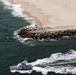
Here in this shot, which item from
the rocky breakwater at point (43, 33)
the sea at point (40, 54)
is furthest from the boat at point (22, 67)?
the rocky breakwater at point (43, 33)

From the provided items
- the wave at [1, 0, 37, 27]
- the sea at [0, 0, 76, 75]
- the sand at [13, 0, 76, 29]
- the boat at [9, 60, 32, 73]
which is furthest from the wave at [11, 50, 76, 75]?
the wave at [1, 0, 37, 27]

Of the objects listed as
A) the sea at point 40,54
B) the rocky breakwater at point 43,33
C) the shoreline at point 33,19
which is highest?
the shoreline at point 33,19

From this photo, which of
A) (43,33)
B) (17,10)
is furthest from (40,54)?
(17,10)

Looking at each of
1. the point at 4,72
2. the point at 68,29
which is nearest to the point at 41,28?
the point at 68,29

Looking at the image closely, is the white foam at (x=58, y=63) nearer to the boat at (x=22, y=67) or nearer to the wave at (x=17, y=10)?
the boat at (x=22, y=67)

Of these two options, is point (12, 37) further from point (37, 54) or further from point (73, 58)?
point (73, 58)

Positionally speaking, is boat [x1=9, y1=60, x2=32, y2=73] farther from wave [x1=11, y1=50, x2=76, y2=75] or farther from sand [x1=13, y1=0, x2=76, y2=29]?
sand [x1=13, y1=0, x2=76, y2=29]
